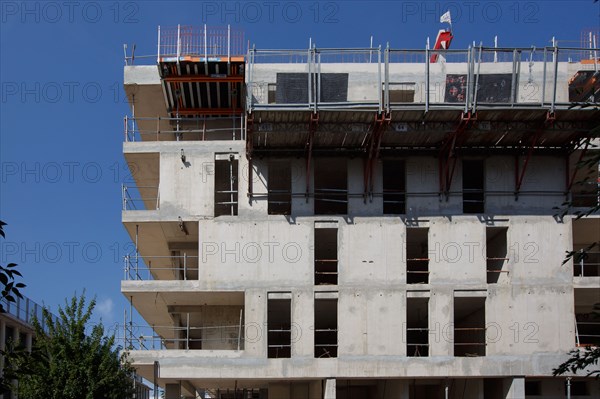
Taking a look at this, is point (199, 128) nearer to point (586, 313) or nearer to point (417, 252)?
point (417, 252)

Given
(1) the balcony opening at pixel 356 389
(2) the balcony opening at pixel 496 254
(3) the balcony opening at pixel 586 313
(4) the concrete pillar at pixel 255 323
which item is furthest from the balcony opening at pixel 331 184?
(3) the balcony opening at pixel 586 313

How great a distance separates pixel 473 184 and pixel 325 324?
913 centimetres

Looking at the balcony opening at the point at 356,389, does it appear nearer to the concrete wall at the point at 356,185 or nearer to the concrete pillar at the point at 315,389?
the concrete pillar at the point at 315,389

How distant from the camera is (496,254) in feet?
104

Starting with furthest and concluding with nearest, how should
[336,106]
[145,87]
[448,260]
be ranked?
[145,87], [448,260], [336,106]

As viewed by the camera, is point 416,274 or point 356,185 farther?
point 416,274

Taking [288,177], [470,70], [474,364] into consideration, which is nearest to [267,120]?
[288,177]

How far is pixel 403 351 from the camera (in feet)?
97.0

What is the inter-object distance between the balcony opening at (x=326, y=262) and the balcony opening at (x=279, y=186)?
5.88 ft

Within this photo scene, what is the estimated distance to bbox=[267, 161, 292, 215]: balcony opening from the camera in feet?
107

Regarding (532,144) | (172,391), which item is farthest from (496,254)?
(172,391)

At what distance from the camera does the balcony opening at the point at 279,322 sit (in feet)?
98.9

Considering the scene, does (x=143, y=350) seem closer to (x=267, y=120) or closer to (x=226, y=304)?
(x=226, y=304)

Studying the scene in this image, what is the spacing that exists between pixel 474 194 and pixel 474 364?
728cm
